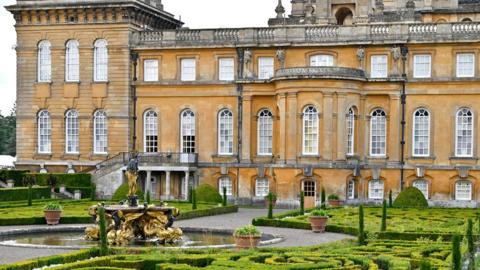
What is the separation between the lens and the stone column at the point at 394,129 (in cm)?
4891

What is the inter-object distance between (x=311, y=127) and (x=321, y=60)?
170 inches

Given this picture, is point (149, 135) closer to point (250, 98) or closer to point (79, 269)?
point (250, 98)

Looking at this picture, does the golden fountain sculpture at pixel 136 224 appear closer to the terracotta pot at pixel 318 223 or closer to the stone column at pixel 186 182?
the terracotta pot at pixel 318 223

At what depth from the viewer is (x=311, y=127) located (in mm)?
47719

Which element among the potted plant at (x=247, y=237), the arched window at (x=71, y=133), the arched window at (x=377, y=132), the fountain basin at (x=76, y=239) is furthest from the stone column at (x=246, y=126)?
the potted plant at (x=247, y=237)

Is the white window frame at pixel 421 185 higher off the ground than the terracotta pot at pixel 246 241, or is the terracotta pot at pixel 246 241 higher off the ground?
the white window frame at pixel 421 185

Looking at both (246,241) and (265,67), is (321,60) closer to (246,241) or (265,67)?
(265,67)

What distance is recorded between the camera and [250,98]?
50.7 m

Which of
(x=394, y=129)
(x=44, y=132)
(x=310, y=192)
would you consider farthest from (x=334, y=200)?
(x=44, y=132)

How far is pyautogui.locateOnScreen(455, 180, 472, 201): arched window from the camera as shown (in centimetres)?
4769

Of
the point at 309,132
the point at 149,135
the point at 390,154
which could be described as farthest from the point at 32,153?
the point at 390,154

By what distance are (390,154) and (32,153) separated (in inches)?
806

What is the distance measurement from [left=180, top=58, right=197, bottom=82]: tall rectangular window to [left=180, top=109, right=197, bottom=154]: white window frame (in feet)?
6.01

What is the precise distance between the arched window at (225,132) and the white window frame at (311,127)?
5.18 metres
